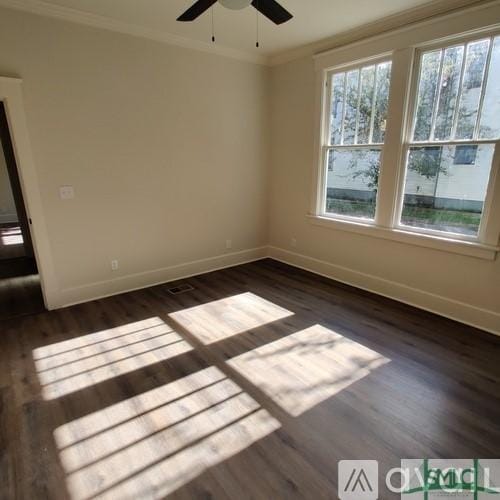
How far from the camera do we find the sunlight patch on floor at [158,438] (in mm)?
1580

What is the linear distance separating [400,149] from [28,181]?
3739 mm

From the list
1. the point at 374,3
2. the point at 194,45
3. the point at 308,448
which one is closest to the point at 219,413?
the point at 308,448

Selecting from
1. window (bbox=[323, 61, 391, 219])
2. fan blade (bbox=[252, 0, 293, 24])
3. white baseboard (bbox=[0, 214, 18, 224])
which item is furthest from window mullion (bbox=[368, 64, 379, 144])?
white baseboard (bbox=[0, 214, 18, 224])

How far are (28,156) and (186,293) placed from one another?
2.13 metres

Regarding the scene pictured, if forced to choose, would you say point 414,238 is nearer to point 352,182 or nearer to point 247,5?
point 352,182

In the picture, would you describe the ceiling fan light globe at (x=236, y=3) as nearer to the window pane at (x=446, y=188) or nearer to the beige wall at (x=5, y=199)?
the window pane at (x=446, y=188)

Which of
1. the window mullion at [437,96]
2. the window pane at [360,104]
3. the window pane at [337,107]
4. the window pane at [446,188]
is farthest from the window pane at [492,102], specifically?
the window pane at [337,107]

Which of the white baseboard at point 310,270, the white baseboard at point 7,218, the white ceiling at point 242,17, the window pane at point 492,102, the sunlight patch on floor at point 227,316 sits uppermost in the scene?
the white ceiling at point 242,17

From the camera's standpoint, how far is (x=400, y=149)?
3.29m

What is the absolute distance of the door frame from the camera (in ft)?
9.34

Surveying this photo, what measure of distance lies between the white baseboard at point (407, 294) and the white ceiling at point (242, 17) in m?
2.74

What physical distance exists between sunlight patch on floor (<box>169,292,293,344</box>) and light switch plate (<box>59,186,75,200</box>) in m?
1.63

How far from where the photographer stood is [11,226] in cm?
729

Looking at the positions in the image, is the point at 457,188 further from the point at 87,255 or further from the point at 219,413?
the point at 87,255
